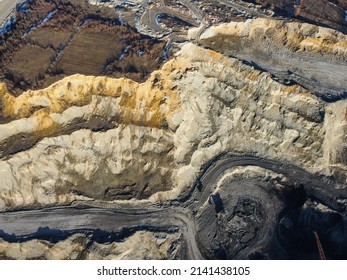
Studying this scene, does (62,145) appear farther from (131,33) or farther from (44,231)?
(131,33)

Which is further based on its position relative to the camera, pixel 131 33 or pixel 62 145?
pixel 131 33

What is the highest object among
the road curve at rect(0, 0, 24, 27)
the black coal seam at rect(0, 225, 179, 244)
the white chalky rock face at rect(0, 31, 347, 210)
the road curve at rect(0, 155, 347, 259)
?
the road curve at rect(0, 0, 24, 27)

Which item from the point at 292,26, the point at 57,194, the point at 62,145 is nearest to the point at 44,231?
the point at 57,194

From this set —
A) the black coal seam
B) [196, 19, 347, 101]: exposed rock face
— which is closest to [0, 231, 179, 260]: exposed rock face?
the black coal seam

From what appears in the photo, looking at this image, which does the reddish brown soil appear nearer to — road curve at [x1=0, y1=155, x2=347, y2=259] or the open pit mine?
the open pit mine

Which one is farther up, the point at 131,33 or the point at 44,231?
the point at 131,33

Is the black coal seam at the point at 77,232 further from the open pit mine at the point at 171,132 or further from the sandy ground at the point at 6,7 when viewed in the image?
the sandy ground at the point at 6,7
